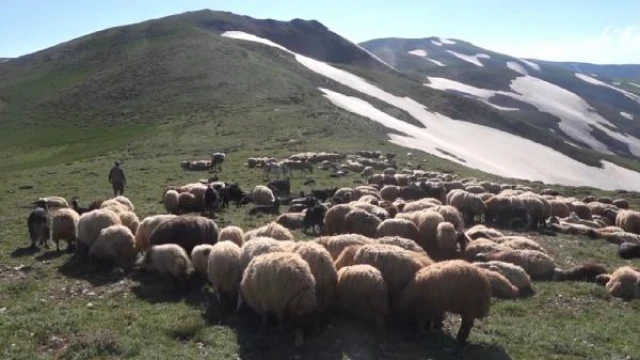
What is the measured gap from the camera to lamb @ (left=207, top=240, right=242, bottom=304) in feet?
45.0

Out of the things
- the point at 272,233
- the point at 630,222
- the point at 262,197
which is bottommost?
the point at 630,222

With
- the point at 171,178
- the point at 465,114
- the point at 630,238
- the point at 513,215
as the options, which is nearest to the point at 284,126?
the point at 171,178

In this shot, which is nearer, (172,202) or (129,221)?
(129,221)

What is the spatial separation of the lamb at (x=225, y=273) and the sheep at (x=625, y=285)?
395 inches

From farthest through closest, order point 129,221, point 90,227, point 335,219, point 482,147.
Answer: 1. point 482,147
2. point 335,219
3. point 129,221
4. point 90,227

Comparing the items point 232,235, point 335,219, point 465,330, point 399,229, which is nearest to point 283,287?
point 465,330

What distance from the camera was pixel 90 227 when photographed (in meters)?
17.8

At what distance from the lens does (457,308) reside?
1183cm

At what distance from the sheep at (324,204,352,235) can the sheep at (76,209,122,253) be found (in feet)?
23.8

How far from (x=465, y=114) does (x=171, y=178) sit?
Answer: 7176 centimetres

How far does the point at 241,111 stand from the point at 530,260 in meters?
54.8

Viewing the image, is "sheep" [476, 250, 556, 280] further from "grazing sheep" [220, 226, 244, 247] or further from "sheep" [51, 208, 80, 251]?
"sheep" [51, 208, 80, 251]

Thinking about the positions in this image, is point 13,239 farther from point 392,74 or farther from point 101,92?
point 392,74

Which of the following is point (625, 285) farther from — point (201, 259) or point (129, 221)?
point (129, 221)
